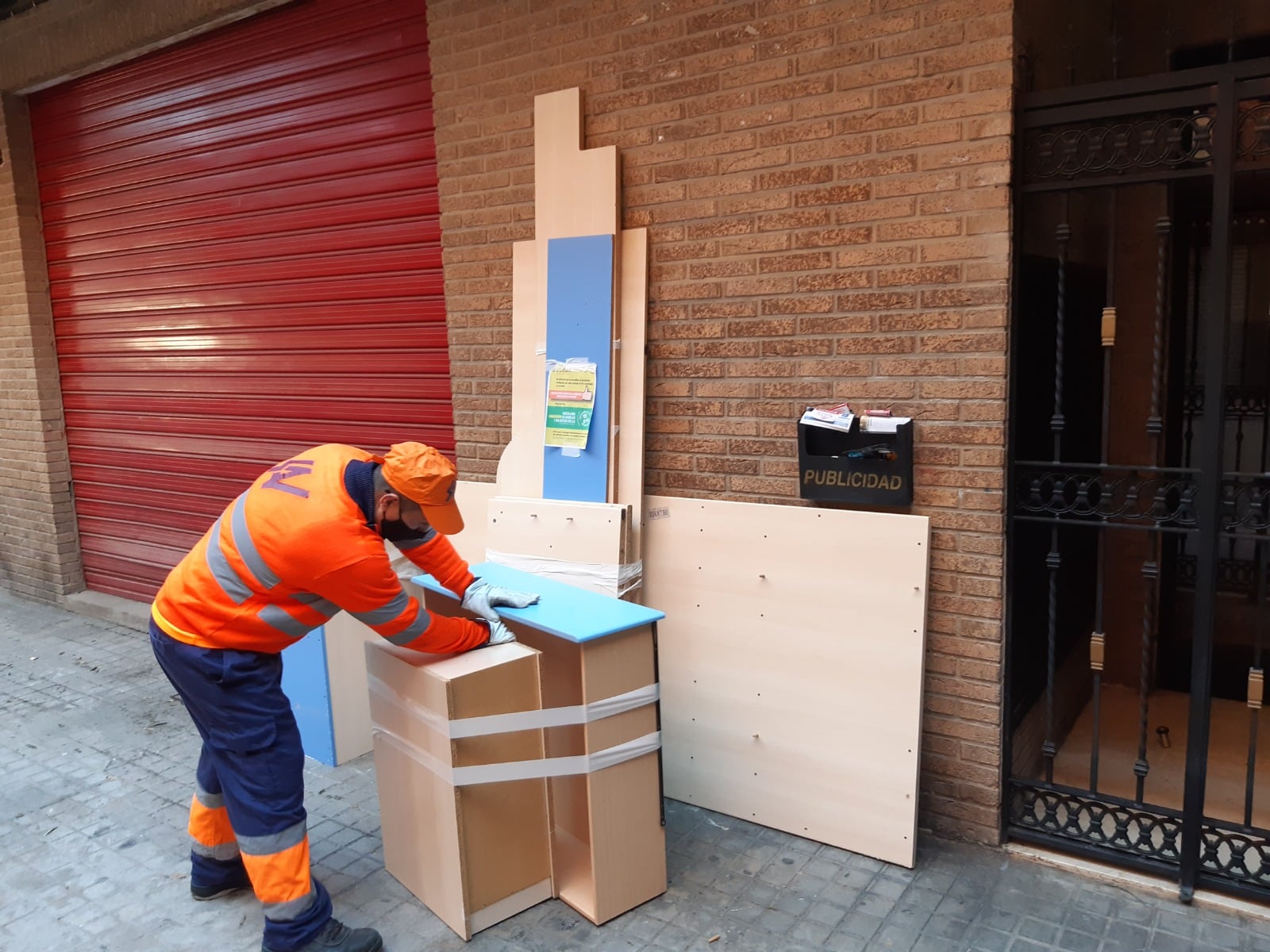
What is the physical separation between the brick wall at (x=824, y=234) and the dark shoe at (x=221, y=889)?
8.00ft

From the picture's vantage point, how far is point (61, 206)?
7859mm

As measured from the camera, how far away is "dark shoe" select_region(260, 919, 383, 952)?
10.9ft

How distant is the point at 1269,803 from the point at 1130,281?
2.76 m

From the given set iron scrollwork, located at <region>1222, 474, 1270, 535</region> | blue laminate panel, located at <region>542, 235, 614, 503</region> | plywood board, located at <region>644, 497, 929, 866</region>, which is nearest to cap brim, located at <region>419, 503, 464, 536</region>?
blue laminate panel, located at <region>542, 235, 614, 503</region>

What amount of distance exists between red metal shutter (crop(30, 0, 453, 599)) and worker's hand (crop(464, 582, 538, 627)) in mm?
2072

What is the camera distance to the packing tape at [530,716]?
11.0 ft

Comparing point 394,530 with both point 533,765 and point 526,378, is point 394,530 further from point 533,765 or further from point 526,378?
point 526,378

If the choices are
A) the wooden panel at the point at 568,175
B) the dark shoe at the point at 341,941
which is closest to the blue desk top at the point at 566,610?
the dark shoe at the point at 341,941

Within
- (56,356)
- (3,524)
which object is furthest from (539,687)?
(3,524)

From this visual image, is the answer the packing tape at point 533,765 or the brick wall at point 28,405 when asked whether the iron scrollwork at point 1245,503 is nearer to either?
the packing tape at point 533,765

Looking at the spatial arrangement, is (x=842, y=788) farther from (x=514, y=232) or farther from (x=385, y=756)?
(x=514, y=232)

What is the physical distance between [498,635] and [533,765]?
51 centimetres

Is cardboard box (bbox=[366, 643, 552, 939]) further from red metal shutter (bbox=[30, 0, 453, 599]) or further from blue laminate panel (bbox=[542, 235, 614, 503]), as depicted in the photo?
red metal shutter (bbox=[30, 0, 453, 599])

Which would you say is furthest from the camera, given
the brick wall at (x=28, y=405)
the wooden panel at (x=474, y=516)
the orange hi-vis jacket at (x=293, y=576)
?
the brick wall at (x=28, y=405)
